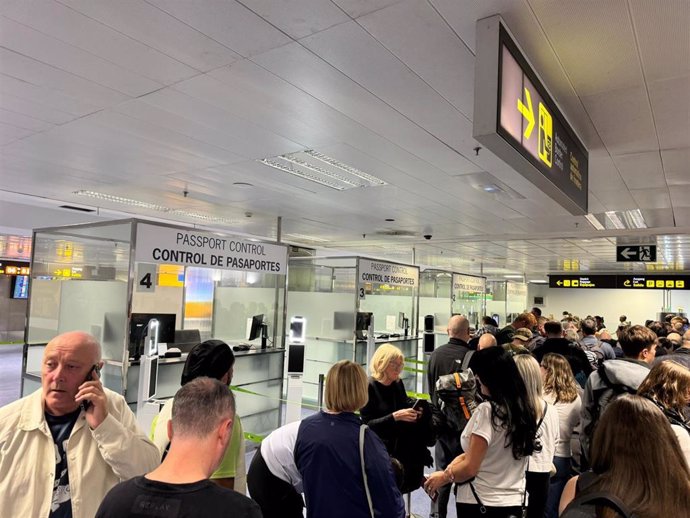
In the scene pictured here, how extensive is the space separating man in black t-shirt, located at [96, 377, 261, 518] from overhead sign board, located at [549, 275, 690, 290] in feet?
51.3

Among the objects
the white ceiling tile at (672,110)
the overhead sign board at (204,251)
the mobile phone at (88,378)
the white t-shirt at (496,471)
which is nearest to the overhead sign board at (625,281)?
the white ceiling tile at (672,110)

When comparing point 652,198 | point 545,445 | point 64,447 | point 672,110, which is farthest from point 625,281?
point 64,447

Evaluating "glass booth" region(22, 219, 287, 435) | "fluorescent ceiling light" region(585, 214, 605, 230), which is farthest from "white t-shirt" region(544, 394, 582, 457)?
"fluorescent ceiling light" region(585, 214, 605, 230)

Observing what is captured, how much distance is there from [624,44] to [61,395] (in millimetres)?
2975

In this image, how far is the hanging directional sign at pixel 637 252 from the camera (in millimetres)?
8879

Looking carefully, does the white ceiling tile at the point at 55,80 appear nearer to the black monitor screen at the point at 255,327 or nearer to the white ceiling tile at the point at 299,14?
the white ceiling tile at the point at 299,14

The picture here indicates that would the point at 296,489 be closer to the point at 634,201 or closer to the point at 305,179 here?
the point at 305,179

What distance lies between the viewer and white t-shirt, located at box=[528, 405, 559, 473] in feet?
8.52

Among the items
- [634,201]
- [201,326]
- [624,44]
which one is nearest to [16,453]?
[624,44]

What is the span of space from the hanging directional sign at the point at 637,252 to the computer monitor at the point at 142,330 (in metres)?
8.14

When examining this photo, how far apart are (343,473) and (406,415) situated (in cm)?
94

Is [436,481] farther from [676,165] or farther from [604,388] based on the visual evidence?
[676,165]

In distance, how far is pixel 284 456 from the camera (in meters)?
2.03

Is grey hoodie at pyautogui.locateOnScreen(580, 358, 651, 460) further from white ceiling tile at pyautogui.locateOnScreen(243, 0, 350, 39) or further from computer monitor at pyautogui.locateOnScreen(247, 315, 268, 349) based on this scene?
computer monitor at pyautogui.locateOnScreen(247, 315, 268, 349)
